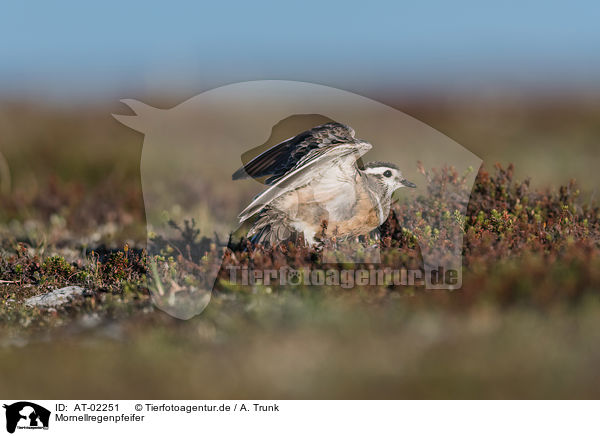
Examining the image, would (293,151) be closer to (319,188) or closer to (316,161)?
(316,161)

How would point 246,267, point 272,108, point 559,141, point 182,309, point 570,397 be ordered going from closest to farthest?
point 570,397
point 182,309
point 246,267
point 559,141
point 272,108

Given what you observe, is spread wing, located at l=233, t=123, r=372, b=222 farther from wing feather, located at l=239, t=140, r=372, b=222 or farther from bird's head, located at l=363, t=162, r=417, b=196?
bird's head, located at l=363, t=162, r=417, b=196

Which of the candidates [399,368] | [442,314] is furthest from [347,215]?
[399,368]

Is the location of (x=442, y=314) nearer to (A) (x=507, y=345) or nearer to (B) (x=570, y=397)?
(A) (x=507, y=345)
